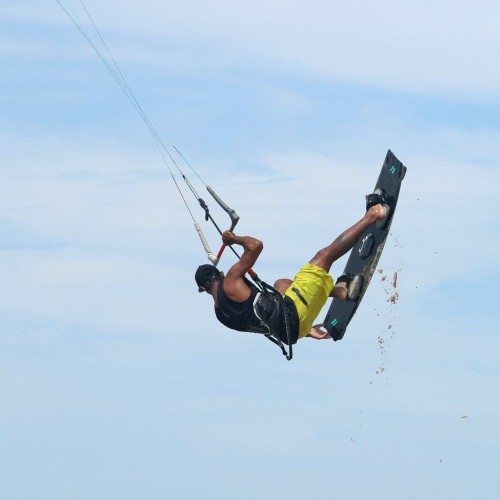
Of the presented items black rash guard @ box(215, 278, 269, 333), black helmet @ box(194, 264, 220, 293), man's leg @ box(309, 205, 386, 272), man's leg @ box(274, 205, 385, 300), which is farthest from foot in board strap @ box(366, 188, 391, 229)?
black helmet @ box(194, 264, 220, 293)

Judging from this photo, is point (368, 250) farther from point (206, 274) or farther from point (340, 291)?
point (206, 274)

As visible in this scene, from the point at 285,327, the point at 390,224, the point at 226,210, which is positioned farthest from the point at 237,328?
the point at 390,224

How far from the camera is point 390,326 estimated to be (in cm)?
1305

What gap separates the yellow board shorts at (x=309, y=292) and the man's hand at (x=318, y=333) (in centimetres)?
101

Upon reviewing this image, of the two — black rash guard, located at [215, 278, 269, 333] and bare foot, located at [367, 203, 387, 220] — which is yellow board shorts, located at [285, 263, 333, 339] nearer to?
black rash guard, located at [215, 278, 269, 333]

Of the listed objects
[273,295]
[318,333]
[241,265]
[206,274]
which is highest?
[241,265]

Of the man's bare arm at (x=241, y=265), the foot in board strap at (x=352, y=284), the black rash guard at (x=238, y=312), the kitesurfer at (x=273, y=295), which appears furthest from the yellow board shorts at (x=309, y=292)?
the foot in board strap at (x=352, y=284)

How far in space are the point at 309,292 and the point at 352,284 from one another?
3.30 feet

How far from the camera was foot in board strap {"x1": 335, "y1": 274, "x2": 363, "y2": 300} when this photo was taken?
13.1 meters

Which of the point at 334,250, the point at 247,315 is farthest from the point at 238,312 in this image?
the point at 334,250

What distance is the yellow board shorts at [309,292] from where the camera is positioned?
40.2 feet

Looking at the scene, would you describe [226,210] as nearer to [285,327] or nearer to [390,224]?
[285,327]

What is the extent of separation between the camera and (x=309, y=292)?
12266 mm

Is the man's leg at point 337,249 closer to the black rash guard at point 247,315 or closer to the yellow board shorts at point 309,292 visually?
the yellow board shorts at point 309,292
